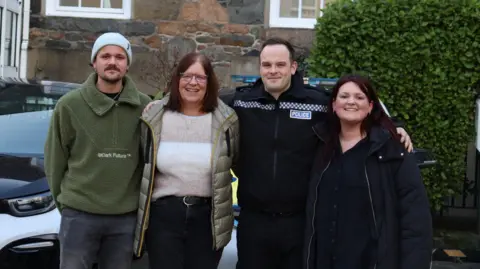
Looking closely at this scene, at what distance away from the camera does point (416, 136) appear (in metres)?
7.44

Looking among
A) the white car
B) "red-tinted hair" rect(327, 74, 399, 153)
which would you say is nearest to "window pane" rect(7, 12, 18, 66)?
the white car

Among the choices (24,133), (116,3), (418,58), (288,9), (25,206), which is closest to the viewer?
(25,206)

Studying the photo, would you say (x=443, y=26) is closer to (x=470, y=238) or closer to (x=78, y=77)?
(x=470, y=238)

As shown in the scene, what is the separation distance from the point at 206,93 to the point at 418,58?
13.9ft

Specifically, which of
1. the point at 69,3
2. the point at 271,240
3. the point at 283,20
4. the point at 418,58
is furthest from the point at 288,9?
the point at 271,240

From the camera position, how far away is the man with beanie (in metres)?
3.61

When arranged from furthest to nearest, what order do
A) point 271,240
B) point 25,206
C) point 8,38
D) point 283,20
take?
point 283,20, point 8,38, point 25,206, point 271,240

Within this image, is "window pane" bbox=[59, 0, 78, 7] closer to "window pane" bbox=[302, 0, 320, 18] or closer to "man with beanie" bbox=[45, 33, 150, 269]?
"window pane" bbox=[302, 0, 320, 18]

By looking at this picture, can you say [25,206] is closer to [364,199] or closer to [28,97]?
[28,97]

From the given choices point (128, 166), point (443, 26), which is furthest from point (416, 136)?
point (128, 166)

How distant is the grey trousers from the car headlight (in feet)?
2.50

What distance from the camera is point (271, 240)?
11.9 ft

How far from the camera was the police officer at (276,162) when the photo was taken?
361cm

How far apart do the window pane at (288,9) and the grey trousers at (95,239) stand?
8.38 metres
